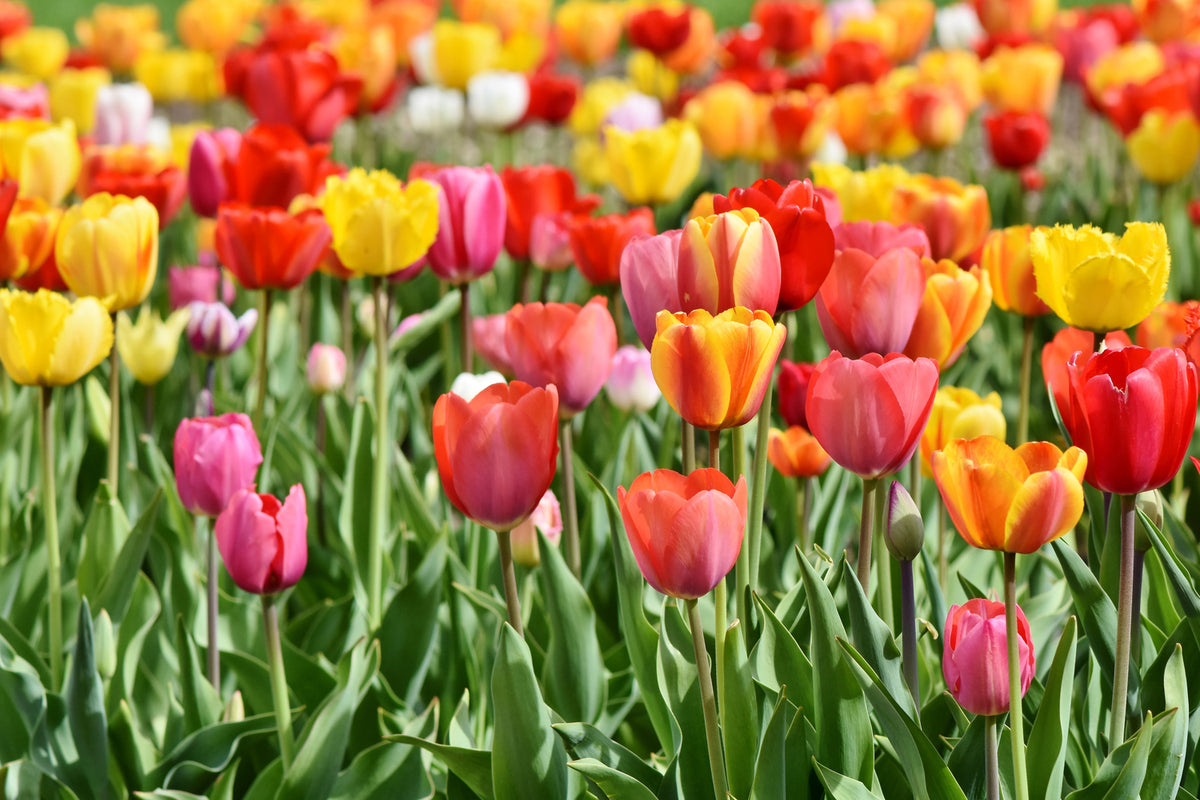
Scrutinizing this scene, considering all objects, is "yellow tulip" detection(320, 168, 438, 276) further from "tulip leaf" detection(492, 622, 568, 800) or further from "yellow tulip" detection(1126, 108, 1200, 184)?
"yellow tulip" detection(1126, 108, 1200, 184)

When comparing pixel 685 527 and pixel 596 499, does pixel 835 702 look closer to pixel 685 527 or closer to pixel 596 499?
pixel 685 527

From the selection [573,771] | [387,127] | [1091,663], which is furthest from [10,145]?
[387,127]

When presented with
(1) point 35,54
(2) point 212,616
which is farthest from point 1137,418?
(1) point 35,54

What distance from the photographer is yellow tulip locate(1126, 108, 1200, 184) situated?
316cm

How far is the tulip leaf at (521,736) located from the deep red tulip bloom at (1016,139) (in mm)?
2653

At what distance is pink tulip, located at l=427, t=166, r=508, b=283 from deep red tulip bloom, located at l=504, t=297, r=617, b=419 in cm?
46

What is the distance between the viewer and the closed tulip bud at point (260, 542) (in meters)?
1.32

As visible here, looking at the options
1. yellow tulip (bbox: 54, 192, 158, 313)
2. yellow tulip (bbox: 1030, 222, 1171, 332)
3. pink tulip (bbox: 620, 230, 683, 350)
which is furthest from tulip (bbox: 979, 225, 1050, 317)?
yellow tulip (bbox: 54, 192, 158, 313)

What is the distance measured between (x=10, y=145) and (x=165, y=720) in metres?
1.19

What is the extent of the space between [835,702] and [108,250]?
1111mm

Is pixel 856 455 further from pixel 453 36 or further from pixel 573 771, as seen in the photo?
pixel 453 36

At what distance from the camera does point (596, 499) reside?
6.25ft

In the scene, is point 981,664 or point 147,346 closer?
point 981,664

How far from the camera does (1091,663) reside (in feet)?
4.67
